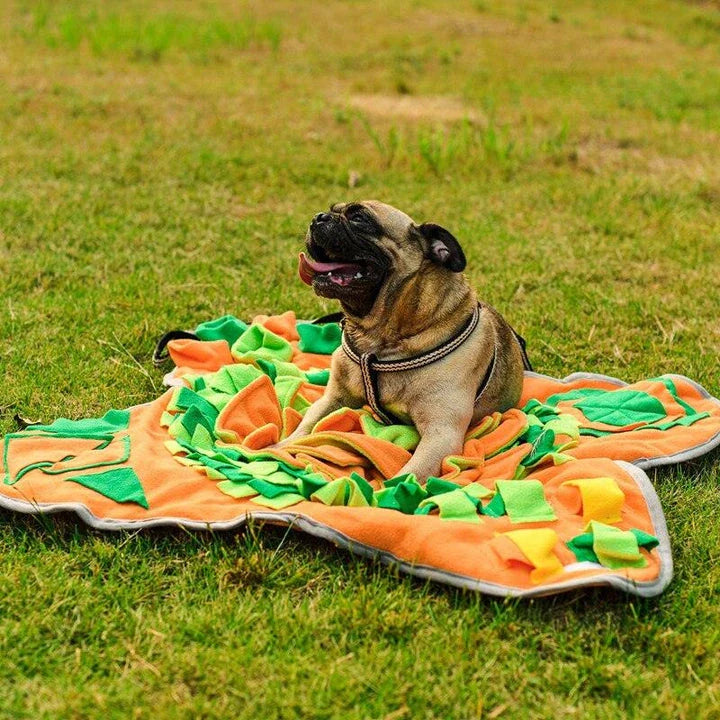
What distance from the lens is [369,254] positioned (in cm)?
453

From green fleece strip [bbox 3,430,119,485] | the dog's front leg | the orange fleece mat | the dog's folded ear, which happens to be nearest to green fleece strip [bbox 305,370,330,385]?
the orange fleece mat

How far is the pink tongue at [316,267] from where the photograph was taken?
14.9 feet

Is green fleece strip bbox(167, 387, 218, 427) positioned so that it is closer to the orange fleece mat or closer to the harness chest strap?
the orange fleece mat

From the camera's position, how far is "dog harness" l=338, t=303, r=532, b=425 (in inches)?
181

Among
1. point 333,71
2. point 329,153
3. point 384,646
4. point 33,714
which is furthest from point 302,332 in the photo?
point 333,71

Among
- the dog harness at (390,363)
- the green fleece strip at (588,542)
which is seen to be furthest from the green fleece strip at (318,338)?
the green fleece strip at (588,542)

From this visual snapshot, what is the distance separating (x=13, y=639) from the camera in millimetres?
3223

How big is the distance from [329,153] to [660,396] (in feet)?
18.0

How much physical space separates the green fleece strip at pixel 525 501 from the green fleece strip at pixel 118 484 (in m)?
1.47

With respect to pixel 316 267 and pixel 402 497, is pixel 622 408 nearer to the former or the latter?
pixel 402 497

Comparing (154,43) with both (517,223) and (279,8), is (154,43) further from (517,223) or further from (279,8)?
(517,223)

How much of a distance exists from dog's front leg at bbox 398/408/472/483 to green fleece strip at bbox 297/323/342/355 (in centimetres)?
147

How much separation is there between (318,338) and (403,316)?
1.35m

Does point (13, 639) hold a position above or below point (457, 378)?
below
